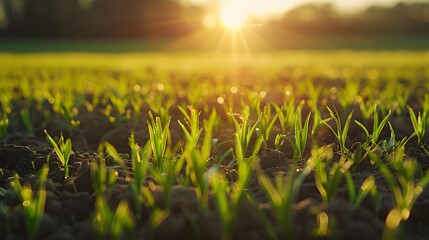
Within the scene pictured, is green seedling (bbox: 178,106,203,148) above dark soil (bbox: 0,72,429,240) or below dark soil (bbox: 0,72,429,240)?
above

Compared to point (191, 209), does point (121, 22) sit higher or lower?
lower

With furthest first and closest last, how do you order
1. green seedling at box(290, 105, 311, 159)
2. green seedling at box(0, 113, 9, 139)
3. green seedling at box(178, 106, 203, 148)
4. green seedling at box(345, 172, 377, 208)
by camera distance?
green seedling at box(0, 113, 9, 139), green seedling at box(290, 105, 311, 159), green seedling at box(178, 106, 203, 148), green seedling at box(345, 172, 377, 208)

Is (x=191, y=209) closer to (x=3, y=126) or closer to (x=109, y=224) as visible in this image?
(x=109, y=224)

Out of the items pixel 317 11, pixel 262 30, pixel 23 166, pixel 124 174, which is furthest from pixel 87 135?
pixel 317 11

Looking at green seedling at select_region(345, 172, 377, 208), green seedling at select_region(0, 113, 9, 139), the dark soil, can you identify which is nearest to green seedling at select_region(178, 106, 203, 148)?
the dark soil

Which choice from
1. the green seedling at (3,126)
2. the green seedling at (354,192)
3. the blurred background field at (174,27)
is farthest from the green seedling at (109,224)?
the blurred background field at (174,27)

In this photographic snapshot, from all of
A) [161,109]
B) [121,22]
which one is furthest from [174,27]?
[161,109]

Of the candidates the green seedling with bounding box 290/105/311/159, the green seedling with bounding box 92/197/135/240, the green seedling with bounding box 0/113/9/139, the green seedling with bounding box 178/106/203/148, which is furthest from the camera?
the green seedling with bounding box 0/113/9/139

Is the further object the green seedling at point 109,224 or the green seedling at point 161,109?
the green seedling at point 161,109

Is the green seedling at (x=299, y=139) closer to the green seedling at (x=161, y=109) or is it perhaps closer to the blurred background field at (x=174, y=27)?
the green seedling at (x=161, y=109)

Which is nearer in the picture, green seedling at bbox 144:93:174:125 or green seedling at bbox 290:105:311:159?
green seedling at bbox 290:105:311:159

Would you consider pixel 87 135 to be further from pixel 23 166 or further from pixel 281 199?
pixel 281 199

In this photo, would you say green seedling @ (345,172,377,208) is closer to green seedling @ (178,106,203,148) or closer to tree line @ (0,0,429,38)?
green seedling @ (178,106,203,148)

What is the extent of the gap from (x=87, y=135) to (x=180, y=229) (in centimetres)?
172
